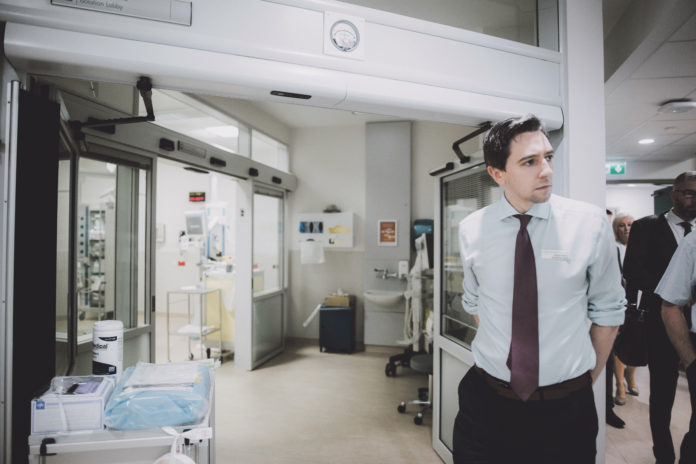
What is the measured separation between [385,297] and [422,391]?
4.91 feet

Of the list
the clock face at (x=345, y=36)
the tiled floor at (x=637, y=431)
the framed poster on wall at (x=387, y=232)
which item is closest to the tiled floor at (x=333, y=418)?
the tiled floor at (x=637, y=431)

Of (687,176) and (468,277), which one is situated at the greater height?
(687,176)

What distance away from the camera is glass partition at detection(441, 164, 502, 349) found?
232 centimetres

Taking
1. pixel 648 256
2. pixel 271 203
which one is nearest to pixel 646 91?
pixel 648 256

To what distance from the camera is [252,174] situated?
168 inches

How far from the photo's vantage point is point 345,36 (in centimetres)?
151

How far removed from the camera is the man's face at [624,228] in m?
3.54

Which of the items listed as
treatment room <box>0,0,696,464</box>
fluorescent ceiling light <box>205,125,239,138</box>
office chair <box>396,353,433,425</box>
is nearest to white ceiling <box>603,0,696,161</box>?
treatment room <box>0,0,696,464</box>

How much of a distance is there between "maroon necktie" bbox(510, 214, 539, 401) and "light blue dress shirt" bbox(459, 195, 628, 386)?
0.03 m

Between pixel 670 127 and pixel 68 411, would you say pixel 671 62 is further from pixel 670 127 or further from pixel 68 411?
pixel 68 411

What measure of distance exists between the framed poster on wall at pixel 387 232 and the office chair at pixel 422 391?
6.47 feet

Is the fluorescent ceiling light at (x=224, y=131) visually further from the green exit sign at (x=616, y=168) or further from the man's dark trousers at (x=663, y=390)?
the green exit sign at (x=616, y=168)

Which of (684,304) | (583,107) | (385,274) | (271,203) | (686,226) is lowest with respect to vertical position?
(385,274)

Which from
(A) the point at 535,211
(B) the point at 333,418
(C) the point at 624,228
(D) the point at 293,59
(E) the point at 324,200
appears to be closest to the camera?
(A) the point at 535,211
